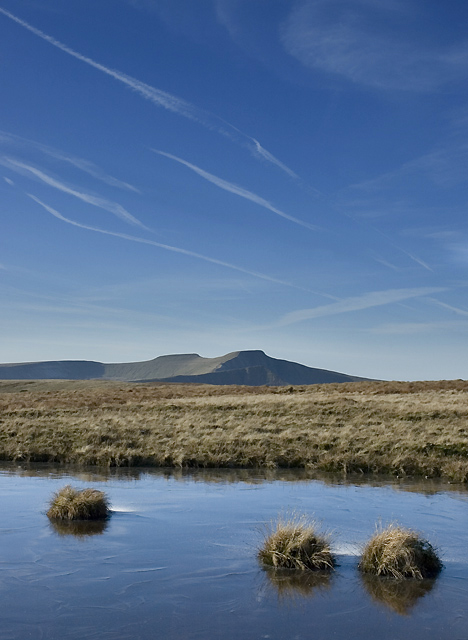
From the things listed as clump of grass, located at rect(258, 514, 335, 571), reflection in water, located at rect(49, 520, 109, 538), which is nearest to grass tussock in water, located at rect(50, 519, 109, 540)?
reflection in water, located at rect(49, 520, 109, 538)

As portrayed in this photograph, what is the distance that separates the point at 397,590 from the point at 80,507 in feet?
27.5

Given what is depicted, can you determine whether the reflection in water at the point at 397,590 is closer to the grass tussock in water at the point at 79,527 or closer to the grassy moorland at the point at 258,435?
the grass tussock in water at the point at 79,527

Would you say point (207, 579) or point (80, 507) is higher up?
point (80, 507)

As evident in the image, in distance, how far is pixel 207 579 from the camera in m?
10.7

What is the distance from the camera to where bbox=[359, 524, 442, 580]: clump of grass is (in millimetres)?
10898

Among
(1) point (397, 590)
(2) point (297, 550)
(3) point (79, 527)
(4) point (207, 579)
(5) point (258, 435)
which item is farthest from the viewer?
(5) point (258, 435)

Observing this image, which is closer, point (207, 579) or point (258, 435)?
point (207, 579)

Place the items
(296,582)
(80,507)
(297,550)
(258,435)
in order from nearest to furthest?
(296,582)
(297,550)
(80,507)
(258,435)

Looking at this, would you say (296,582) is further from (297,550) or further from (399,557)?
(399,557)

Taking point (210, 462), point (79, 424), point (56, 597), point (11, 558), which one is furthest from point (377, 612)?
point (79, 424)

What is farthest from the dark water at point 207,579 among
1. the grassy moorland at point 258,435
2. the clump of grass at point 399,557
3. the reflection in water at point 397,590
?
the grassy moorland at point 258,435

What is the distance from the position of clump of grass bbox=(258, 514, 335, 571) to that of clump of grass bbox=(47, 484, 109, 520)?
17.2ft

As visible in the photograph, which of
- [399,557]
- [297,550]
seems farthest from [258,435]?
[399,557]

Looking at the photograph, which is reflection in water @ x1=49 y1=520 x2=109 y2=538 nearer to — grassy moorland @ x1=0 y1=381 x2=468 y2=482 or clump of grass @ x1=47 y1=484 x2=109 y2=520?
clump of grass @ x1=47 y1=484 x2=109 y2=520
